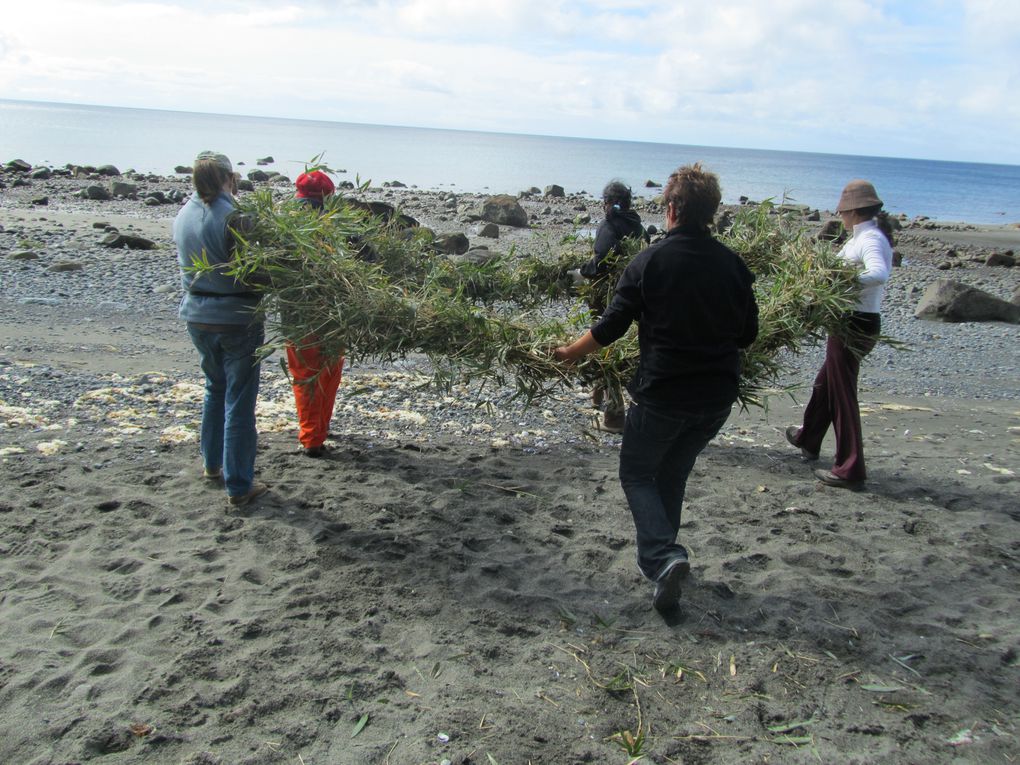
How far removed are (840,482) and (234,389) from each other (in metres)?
3.99

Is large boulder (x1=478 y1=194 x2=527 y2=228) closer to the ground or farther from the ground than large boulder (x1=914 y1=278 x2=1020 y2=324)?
farther from the ground

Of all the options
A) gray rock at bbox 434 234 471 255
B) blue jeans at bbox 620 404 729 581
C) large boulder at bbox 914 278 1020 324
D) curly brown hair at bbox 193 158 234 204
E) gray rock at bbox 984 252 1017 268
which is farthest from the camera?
gray rock at bbox 984 252 1017 268

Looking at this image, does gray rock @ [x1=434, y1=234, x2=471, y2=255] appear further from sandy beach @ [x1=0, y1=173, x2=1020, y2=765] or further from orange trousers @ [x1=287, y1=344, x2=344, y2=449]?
orange trousers @ [x1=287, y1=344, x2=344, y2=449]

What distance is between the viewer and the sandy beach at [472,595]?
2.97 meters

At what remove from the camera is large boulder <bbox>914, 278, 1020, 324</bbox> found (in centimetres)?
1275

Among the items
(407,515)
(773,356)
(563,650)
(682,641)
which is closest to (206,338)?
(407,515)

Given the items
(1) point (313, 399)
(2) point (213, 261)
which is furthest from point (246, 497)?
Answer: (2) point (213, 261)

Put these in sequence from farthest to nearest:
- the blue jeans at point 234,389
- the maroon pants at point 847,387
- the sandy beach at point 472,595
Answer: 1. the maroon pants at point 847,387
2. the blue jeans at point 234,389
3. the sandy beach at point 472,595

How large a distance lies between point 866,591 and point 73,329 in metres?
8.67

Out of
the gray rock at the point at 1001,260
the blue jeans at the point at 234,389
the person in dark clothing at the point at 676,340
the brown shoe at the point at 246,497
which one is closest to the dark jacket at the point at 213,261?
the blue jeans at the point at 234,389

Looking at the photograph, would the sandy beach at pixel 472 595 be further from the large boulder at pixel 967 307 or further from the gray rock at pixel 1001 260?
the gray rock at pixel 1001 260

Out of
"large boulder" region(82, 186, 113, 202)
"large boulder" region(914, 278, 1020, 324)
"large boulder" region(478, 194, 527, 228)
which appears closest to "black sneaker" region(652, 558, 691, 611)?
"large boulder" region(914, 278, 1020, 324)

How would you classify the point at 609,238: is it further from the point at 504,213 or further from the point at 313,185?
the point at 504,213

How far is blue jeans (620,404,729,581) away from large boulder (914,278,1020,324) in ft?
35.9
